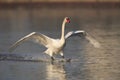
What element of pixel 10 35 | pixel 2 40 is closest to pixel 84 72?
pixel 2 40

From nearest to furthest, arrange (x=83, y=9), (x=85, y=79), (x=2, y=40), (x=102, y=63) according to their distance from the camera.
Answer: (x=85, y=79) < (x=102, y=63) < (x=2, y=40) < (x=83, y=9)

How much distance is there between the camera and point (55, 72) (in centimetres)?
1841

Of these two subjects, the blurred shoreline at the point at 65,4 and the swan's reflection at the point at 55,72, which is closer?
the swan's reflection at the point at 55,72

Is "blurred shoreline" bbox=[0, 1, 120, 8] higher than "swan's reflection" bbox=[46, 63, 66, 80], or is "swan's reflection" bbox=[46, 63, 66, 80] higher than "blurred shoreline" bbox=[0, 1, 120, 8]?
"blurred shoreline" bbox=[0, 1, 120, 8]

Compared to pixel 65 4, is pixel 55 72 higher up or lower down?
lower down

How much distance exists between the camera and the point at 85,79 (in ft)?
55.6

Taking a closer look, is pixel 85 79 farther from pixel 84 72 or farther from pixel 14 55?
pixel 14 55

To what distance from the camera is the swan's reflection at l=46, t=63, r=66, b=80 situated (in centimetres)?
1738

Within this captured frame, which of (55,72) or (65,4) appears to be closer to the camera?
(55,72)

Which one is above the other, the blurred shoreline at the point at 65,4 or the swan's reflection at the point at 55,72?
the blurred shoreline at the point at 65,4

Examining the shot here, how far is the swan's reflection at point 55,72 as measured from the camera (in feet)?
57.0

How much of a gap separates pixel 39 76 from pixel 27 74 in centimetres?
52

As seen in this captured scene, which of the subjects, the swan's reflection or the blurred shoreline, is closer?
the swan's reflection

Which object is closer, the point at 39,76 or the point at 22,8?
the point at 39,76
